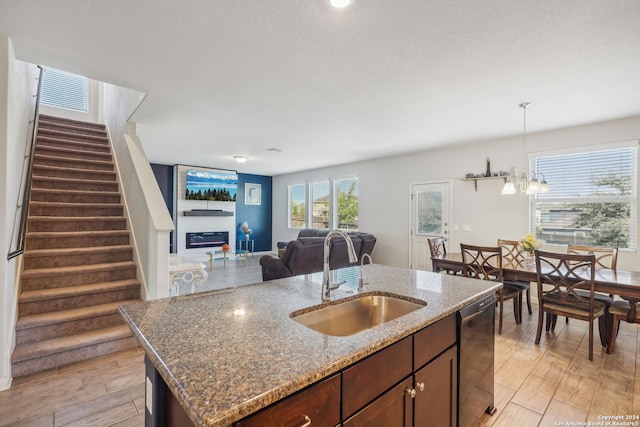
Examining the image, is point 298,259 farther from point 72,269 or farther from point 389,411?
point 389,411

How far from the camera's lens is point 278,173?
9367mm

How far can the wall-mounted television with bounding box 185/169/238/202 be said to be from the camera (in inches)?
317

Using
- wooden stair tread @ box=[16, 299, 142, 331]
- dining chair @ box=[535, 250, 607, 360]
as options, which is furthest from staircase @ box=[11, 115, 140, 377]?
dining chair @ box=[535, 250, 607, 360]

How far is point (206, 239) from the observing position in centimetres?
832

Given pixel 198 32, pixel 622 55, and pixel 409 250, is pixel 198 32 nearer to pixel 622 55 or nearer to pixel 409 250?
pixel 622 55

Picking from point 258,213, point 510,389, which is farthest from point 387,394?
point 258,213

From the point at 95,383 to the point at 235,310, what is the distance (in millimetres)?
1825

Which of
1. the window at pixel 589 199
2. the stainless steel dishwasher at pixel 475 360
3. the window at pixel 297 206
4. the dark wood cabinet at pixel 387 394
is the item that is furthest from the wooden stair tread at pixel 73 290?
the window at pixel 297 206

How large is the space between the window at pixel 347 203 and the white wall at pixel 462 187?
0.21 m

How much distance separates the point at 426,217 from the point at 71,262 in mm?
5492

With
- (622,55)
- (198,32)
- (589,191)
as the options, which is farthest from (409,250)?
(198,32)

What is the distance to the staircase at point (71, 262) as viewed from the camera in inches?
104

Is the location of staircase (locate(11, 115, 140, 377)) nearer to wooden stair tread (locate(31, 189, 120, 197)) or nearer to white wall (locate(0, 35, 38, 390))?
wooden stair tread (locate(31, 189, 120, 197))

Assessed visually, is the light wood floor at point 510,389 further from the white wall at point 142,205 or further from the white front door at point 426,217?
the white front door at point 426,217
